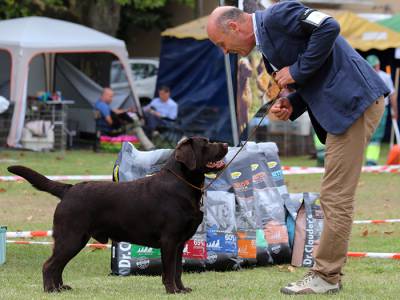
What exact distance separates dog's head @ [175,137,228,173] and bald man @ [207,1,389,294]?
23.6 inches

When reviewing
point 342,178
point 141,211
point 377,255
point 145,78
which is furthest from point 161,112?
point 342,178

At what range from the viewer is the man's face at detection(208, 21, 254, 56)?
521cm

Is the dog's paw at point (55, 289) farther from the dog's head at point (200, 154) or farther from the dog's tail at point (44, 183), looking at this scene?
the dog's head at point (200, 154)

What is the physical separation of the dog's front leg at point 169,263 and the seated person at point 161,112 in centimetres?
1256

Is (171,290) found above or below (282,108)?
below

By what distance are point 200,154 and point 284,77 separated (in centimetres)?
73

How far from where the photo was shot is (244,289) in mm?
5496

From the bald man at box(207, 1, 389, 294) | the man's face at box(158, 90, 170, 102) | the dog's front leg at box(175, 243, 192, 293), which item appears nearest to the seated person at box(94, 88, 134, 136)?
the man's face at box(158, 90, 170, 102)

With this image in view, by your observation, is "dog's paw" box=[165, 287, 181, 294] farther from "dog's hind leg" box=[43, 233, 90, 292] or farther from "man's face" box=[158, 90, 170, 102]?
"man's face" box=[158, 90, 170, 102]

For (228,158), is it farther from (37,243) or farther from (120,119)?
(120,119)

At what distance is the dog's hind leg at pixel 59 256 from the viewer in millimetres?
5336

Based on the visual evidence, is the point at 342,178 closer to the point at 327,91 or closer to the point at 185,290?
the point at 327,91

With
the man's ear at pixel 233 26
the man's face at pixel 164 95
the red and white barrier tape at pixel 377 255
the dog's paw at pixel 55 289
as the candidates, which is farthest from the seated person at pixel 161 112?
the man's ear at pixel 233 26

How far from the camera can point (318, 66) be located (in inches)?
198
